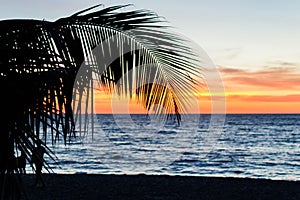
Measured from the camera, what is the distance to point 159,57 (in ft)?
11.7

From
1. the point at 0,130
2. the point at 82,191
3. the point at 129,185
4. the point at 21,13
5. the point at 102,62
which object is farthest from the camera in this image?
the point at 129,185

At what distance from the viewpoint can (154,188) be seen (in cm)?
1302

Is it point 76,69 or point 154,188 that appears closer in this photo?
point 76,69

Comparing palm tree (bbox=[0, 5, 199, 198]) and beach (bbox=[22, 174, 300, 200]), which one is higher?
palm tree (bbox=[0, 5, 199, 198])

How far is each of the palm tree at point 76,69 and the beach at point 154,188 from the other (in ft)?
26.9

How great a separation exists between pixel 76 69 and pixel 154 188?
1020 centimetres

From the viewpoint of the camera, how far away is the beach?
11.8 metres

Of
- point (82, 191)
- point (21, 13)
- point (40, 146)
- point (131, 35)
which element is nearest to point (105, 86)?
point (131, 35)

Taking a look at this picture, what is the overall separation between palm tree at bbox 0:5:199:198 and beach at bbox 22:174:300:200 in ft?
26.9

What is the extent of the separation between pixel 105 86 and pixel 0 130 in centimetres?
103

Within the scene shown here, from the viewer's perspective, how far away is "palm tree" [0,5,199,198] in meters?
2.71

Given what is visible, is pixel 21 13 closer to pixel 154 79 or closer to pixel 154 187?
pixel 154 79

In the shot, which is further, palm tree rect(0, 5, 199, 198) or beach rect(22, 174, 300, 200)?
beach rect(22, 174, 300, 200)

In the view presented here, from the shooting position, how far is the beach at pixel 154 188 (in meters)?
11.8
